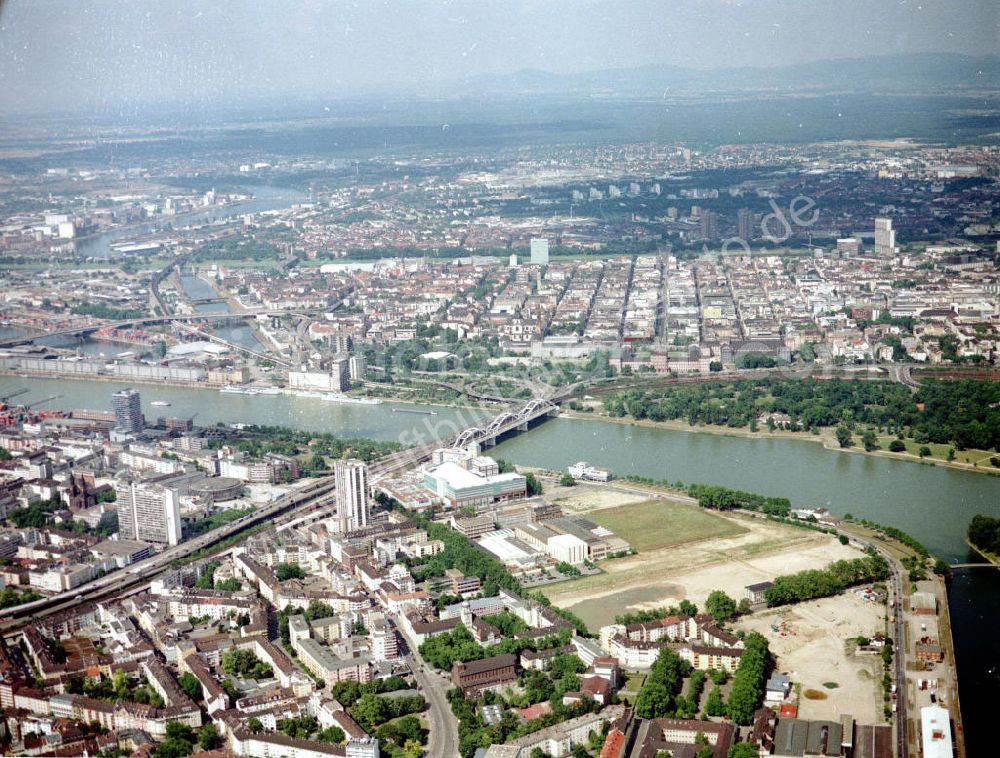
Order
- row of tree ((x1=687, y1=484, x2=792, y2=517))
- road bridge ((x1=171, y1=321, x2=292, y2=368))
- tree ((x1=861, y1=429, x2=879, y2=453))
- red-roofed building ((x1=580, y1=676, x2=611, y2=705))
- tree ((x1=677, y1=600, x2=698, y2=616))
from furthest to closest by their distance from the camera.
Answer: road bridge ((x1=171, y1=321, x2=292, y2=368)), tree ((x1=861, y1=429, x2=879, y2=453)), row of tree ((x1=687, y1=484, x2=792, y2=517)), tree ((x1=677, y1=600, x2=698, y2=616)), red-roofed building ((x1=580, y1=676, x2=611, y2=705))

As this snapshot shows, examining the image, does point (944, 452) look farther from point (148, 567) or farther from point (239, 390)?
point (239, 390)

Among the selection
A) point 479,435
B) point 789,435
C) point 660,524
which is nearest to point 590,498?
point 660,524

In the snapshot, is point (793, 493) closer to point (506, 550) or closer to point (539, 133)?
point (506, 550)

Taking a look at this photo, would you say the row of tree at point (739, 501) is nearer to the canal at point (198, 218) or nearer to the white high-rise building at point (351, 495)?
the white high-rise building at point (351, 495)

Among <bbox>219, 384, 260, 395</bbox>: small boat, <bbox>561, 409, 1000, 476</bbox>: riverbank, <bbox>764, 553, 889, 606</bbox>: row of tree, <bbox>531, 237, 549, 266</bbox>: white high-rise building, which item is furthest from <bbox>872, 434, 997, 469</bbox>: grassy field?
<bbox>531, 237, 549, 266</bbox>: white high-rise building

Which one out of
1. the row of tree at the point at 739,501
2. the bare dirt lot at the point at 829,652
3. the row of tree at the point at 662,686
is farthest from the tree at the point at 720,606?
the row of tree at the point at 739,501

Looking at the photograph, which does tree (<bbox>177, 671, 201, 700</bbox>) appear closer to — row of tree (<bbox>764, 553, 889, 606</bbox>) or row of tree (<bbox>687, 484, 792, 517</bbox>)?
row of tree (<bbox>764, 553, 889, 606</bbox>)

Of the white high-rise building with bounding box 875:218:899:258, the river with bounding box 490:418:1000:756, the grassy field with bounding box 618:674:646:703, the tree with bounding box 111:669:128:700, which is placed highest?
the white high-rise building with bounding box 875:218:899:258
